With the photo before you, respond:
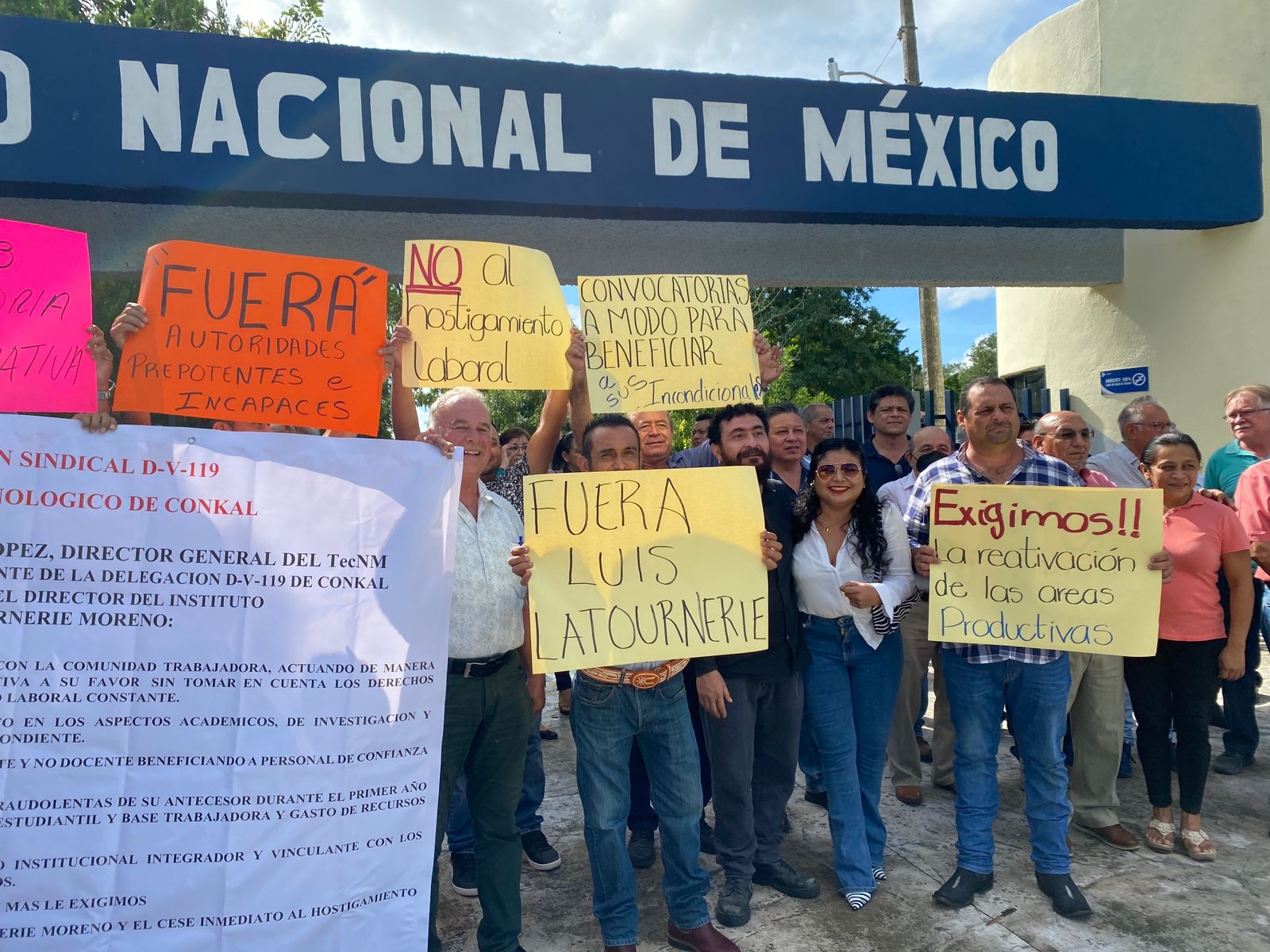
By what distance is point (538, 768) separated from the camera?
12.6 feet

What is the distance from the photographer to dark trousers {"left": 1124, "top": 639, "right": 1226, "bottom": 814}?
3.67 meters

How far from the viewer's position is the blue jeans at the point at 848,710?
130 inches

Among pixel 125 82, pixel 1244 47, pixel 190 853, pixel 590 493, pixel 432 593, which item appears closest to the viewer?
pixel 190 853

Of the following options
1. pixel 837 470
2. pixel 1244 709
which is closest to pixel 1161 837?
pixel 1244 709

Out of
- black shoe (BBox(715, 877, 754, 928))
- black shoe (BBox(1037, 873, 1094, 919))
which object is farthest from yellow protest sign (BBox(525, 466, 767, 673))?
black shoe (BBox(1037, 873, 1094, 919))

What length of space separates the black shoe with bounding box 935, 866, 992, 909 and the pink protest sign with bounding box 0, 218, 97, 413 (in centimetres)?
348

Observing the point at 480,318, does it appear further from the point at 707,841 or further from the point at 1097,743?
the point at 1097,743

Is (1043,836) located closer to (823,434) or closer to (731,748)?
(731,748)

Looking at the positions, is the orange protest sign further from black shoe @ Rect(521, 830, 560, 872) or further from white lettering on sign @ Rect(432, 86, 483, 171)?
white lettering on sign @ Rect(432, 86, 483, 171)

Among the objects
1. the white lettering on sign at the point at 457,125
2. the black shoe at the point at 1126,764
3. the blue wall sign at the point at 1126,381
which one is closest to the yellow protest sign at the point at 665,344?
the white lettering on sign at the point at 457,125

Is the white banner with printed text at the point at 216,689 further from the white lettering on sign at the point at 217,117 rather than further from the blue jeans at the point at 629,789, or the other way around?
the white lettering on sign at the point at 217,117

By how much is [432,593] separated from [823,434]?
3.39m

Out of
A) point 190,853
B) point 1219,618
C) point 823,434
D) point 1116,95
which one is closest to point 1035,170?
point 1116,95

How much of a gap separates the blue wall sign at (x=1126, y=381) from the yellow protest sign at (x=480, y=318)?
678cm
